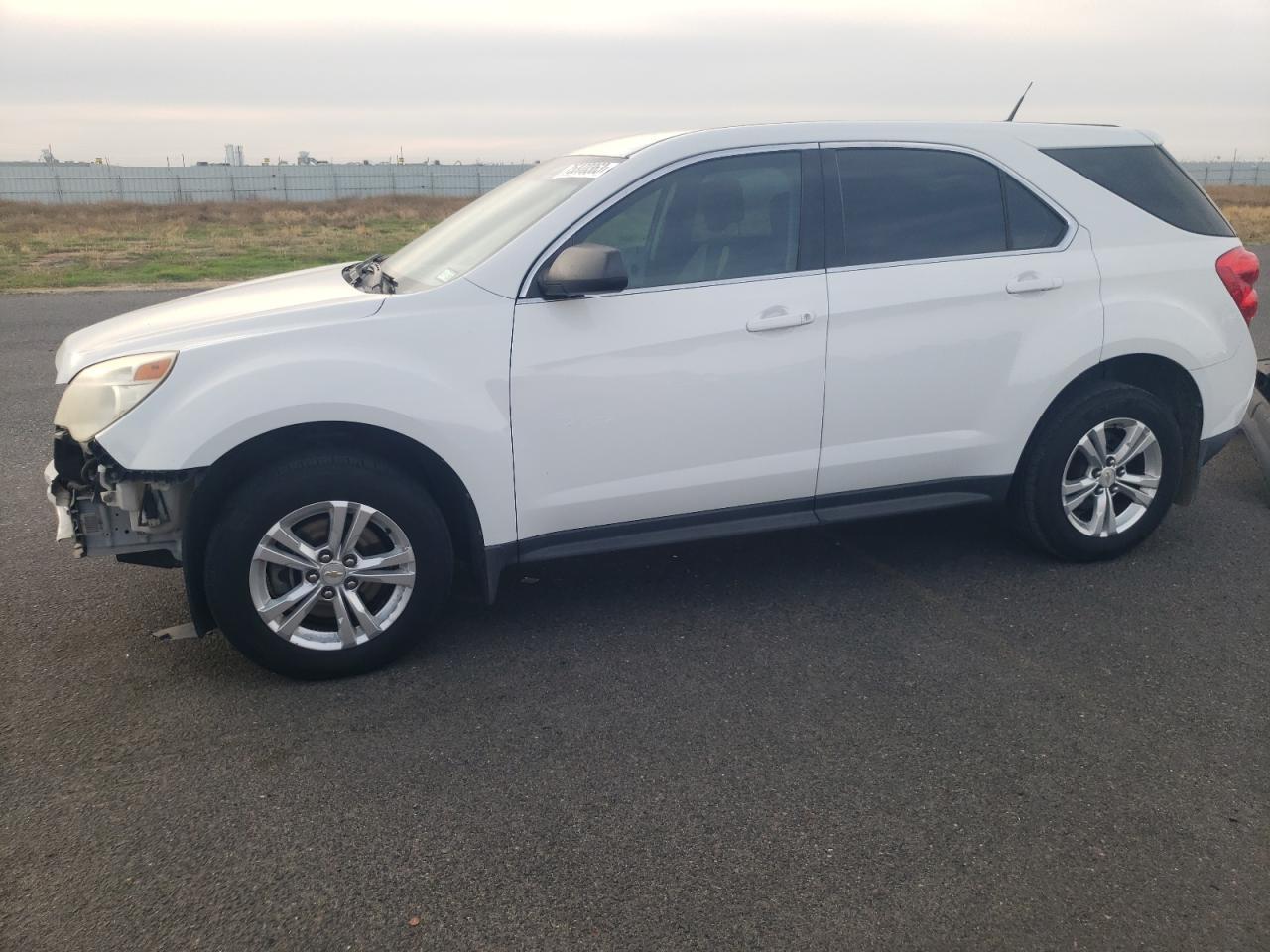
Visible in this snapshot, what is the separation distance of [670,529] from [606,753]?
1.10 m

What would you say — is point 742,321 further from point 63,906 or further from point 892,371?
point 63,906

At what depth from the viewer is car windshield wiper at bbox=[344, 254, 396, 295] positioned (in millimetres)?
4324

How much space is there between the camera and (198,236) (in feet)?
95.8

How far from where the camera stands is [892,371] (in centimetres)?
439

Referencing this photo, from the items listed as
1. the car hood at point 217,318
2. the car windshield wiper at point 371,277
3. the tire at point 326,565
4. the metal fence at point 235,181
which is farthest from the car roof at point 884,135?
the metal fence at point 235,181

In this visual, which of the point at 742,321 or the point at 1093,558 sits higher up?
the point at 742,321

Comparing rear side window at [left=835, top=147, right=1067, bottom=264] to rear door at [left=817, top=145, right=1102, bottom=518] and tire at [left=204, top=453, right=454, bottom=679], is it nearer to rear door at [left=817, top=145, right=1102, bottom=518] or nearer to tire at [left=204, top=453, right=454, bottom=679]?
rear door at [left=817, top=145, right=1102, bottom=518]

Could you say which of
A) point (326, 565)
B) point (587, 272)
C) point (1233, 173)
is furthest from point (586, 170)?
point (1233, 173)

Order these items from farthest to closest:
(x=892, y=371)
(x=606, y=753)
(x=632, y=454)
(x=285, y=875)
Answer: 1. (x=892, y=371)
2. (x=632, y=454)
3. (x=606, y=753)
4. (x=285, y=875)

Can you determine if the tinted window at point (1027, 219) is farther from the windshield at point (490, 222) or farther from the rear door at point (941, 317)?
the windshield at point (490, 222)

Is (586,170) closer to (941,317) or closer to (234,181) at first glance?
(941,317)

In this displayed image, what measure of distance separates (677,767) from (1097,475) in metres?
2.64

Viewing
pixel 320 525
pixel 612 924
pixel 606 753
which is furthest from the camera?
pixel 320 525

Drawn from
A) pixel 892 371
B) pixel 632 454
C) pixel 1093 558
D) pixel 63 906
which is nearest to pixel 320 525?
pixel 632 454
